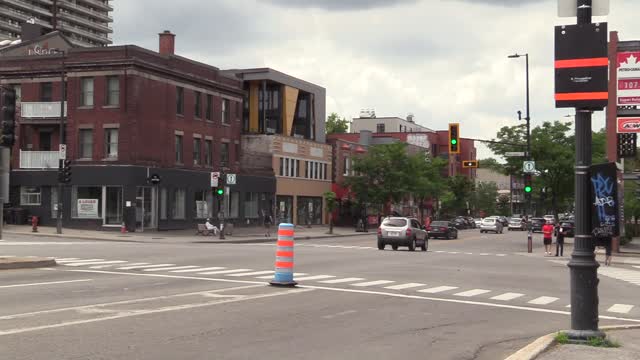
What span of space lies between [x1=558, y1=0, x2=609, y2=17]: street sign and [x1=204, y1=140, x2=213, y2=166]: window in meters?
47.8

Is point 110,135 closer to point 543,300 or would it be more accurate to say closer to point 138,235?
point 138,235

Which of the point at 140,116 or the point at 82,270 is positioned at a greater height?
the point at 140,116

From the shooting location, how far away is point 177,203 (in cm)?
5262

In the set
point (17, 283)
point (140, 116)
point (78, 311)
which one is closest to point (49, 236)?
point (140, 116)

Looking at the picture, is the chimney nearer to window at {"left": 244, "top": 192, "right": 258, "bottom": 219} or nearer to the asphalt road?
window at {"left": 244, "top": 192, "right": 258, "bottom": 219}

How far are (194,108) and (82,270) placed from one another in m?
35.6

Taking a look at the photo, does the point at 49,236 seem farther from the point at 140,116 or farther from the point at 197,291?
the point at 197,291

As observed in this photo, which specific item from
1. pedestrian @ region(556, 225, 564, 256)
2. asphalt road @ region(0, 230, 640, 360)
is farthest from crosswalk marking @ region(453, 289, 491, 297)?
pedestrian @ region(556, 225, 564, 256)

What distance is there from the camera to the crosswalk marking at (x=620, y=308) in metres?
15.0

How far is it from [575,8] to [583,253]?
3.16 meters

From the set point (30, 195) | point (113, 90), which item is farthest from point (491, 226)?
point (30, 195)

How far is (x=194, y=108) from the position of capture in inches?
2156

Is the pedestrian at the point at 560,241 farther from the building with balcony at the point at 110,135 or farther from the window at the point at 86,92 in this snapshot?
the window at the point at 86,92

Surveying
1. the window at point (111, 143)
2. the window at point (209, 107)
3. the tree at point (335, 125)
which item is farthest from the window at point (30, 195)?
the tree at point (335, 125)
